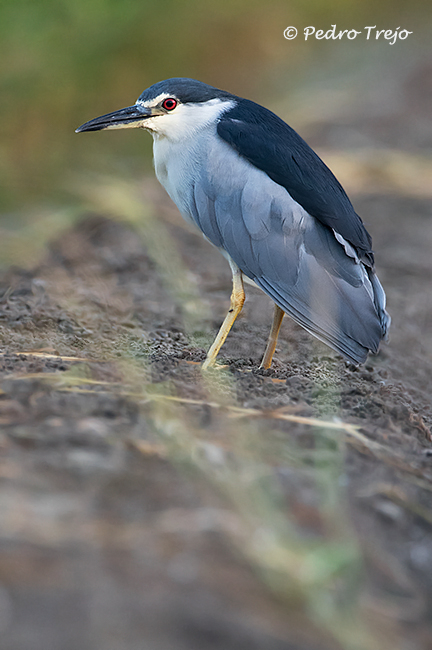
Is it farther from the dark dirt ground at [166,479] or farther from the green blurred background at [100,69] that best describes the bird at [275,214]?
the green blurred background at [100,69]

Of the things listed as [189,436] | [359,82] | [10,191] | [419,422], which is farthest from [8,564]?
[359,82]

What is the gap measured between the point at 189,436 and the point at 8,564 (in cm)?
73

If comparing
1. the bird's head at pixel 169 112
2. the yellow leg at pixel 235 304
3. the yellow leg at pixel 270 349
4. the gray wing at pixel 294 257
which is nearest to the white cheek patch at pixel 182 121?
the bird's head at pixel 169 112

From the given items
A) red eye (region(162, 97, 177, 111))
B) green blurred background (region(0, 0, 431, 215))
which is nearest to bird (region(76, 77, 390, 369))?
red eye (region(162, 97, 177, 111))

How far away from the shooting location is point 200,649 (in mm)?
1251

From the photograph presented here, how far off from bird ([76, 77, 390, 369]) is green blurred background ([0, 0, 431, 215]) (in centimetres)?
185

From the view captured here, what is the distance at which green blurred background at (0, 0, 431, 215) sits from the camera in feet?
16.5

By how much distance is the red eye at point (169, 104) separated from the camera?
9.57 feet

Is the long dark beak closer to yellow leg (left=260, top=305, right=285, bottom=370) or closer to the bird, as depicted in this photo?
the bird

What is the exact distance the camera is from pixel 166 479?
5.65 feet

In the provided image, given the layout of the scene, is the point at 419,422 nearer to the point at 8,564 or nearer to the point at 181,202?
the point at 181,202

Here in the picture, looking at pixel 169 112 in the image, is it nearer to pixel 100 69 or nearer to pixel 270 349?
pixel 270 349

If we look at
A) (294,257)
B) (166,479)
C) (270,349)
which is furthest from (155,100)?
(166,479)

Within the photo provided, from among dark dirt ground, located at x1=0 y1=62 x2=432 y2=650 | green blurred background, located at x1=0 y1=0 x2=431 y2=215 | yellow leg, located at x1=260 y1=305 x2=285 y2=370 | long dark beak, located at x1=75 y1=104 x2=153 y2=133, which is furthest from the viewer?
green blurred background, located at x1=0 y1=0 x2=431 y2=215
